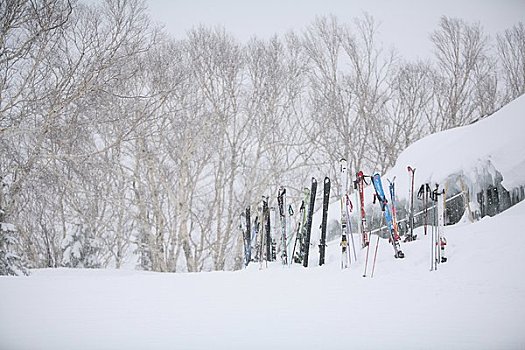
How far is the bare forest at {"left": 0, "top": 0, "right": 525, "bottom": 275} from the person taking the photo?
12.2 meters

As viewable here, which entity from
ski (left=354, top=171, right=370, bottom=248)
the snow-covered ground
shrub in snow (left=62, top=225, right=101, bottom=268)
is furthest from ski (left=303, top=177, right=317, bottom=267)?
shrub in snow (left=62, top=225, right=101, bottom=268)

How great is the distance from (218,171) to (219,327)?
47.3 ft

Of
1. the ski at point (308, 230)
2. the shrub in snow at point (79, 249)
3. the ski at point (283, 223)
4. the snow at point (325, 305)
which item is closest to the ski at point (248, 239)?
the ski at point (283, 223)

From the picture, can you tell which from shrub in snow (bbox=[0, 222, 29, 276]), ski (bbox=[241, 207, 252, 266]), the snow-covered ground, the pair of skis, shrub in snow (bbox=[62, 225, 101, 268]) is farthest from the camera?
shrub in snow (bbox=[62, 225, 101, 268])

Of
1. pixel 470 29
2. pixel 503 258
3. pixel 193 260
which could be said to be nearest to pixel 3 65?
pixel 193 260

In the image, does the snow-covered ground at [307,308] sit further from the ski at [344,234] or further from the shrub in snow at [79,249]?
the shrub in snow at [79,249]

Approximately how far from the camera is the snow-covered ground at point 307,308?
3.32m

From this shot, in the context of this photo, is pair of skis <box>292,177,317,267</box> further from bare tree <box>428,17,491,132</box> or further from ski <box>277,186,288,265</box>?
bare tree <box>428,17,491,132</box>

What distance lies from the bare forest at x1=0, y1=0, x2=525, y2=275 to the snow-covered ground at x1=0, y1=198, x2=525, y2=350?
266 inches

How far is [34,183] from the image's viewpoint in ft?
43.4

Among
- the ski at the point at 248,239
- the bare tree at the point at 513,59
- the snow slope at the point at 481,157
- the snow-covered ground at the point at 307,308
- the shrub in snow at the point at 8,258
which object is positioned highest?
the bare tree at the point at 513,59

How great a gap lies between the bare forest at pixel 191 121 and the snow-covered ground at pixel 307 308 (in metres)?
6.75

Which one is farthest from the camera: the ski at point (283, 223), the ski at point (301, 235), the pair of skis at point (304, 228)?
the ski at point (283, 223)

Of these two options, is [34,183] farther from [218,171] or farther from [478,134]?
[478,134]
